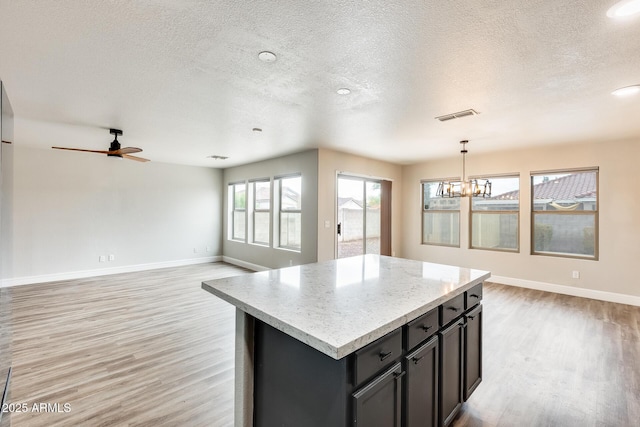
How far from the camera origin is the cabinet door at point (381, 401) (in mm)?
1158

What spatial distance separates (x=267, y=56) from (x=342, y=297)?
1783 millimetres

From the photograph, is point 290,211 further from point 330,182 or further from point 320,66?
point 320,66

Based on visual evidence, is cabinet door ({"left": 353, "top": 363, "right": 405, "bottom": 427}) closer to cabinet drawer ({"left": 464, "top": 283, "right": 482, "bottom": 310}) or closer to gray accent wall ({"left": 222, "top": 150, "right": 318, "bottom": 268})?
cabinet drawer ({"left": 464, "top": 283, "right": 482, "bottom": 310})

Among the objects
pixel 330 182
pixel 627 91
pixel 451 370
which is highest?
pixel 627 91

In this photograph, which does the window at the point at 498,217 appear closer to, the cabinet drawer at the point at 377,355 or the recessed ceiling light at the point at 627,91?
A: the recessed ceiling light at the point at 627,91

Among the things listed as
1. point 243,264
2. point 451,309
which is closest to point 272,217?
point 243,264

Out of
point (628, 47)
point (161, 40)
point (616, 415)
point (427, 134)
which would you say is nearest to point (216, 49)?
point (161, 40)

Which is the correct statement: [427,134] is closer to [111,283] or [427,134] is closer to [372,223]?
[372,223]

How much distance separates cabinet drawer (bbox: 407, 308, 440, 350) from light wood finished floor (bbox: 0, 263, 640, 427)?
871 mm

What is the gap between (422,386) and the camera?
1.54 metres

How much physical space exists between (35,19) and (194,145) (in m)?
3.33

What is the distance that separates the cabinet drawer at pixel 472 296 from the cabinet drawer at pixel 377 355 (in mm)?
861

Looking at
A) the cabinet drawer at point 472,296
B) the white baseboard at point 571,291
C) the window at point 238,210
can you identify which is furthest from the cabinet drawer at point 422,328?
the window at point 238,210

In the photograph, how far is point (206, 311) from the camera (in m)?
3.90
